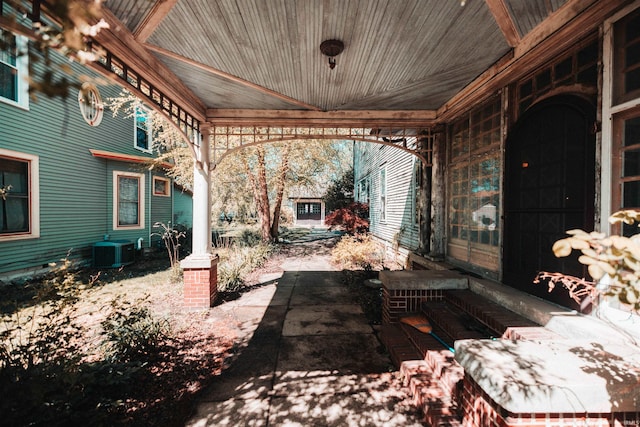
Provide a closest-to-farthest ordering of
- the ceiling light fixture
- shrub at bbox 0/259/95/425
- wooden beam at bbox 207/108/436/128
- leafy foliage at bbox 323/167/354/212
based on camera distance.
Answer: shrub at bbox 0/259/95/425
the ceiling light fixture
wooden beam at bbox 207/108/436/128
leafy foliage at bbox 323/167/354/212

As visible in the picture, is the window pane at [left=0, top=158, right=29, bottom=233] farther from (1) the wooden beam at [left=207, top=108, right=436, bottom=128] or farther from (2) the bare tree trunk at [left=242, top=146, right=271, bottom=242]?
(2) the bare tree trunk at [left=242, top=146, right=271, bottom=242]

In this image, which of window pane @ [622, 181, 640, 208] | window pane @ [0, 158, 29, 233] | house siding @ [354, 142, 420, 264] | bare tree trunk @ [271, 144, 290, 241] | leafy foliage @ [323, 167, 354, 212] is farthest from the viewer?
leafy foliage @ [323, 167, 354, 212]

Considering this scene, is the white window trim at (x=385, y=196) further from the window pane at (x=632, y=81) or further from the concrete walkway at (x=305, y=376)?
the window pane at (x=632, y=81)

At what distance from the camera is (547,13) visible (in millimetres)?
2584

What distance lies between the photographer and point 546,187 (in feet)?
9.86

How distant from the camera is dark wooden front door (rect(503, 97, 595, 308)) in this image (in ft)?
8.50

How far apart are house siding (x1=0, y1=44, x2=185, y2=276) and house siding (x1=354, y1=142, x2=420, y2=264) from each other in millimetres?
8848

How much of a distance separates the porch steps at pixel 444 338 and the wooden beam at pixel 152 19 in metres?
4.13

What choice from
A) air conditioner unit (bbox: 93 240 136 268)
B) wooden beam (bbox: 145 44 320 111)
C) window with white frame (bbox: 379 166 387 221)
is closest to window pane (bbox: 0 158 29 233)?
air conditioner unit (bbox: 93 240 136 268)

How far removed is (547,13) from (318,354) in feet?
14.1

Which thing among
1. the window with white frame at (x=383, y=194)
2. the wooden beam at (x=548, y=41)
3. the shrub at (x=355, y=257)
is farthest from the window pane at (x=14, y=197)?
the window with white frame at (x=383, y=194)

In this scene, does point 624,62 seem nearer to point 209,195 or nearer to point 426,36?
point 426,36

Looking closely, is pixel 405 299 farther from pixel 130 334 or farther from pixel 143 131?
pixel 143 131

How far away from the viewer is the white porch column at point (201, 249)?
4.84 m
